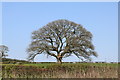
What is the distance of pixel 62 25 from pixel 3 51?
298 inches

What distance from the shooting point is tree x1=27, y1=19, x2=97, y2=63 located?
2602 cm

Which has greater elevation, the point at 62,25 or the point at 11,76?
the point at 62,25

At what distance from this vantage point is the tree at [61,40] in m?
26.0

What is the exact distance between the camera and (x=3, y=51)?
83.4ft

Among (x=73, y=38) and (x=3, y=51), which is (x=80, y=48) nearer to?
(x=73, y=38)

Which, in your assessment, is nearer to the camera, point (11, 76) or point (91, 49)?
point (11, 76)

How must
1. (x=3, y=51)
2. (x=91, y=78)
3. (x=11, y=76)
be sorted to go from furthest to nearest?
(x=3, y=51), (x=11, y=76), (x=91, y=78)

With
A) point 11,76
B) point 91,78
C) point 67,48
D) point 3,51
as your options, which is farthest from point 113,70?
point 3,51

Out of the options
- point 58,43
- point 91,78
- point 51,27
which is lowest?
point 91,78

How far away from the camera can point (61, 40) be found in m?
26.9

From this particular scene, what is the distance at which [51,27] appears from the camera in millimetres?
26469

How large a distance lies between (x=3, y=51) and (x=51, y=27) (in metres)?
6.30

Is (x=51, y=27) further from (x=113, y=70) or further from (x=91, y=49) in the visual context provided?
(x=113, y=70)

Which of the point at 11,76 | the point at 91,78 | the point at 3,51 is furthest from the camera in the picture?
the point at 3,51
